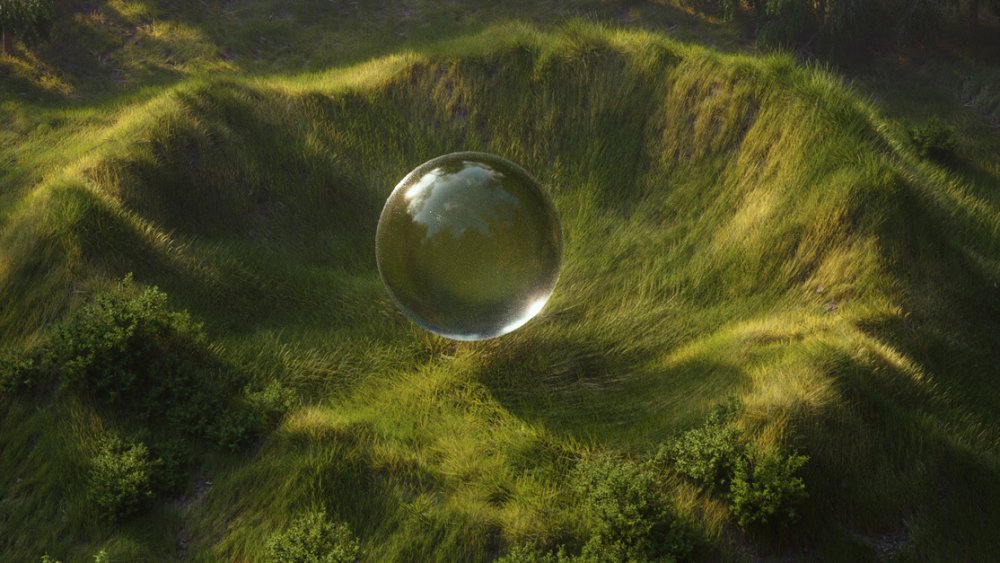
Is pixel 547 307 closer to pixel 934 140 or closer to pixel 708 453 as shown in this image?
pixel 708 453

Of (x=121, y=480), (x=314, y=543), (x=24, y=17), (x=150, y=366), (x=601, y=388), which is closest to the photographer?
(x=314, y=543)

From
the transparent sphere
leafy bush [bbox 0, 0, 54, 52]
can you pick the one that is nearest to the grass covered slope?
the transparent sphere

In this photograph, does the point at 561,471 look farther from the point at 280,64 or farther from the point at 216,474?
the point at 280,64

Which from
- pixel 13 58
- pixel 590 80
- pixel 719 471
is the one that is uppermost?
pixel 590 80

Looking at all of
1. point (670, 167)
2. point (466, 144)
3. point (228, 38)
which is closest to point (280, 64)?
point (228, 38)

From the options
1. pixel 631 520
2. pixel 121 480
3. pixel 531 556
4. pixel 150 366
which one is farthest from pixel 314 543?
pixel 150 366

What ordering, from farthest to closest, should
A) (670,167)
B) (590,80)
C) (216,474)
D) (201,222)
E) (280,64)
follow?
1. (280,64)
2. (590,80)
3. (670,167)
4. (201,222)
5. (216,474)

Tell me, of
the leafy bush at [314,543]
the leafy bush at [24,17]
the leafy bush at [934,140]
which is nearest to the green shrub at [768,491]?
the leafy bush at [314,543]
